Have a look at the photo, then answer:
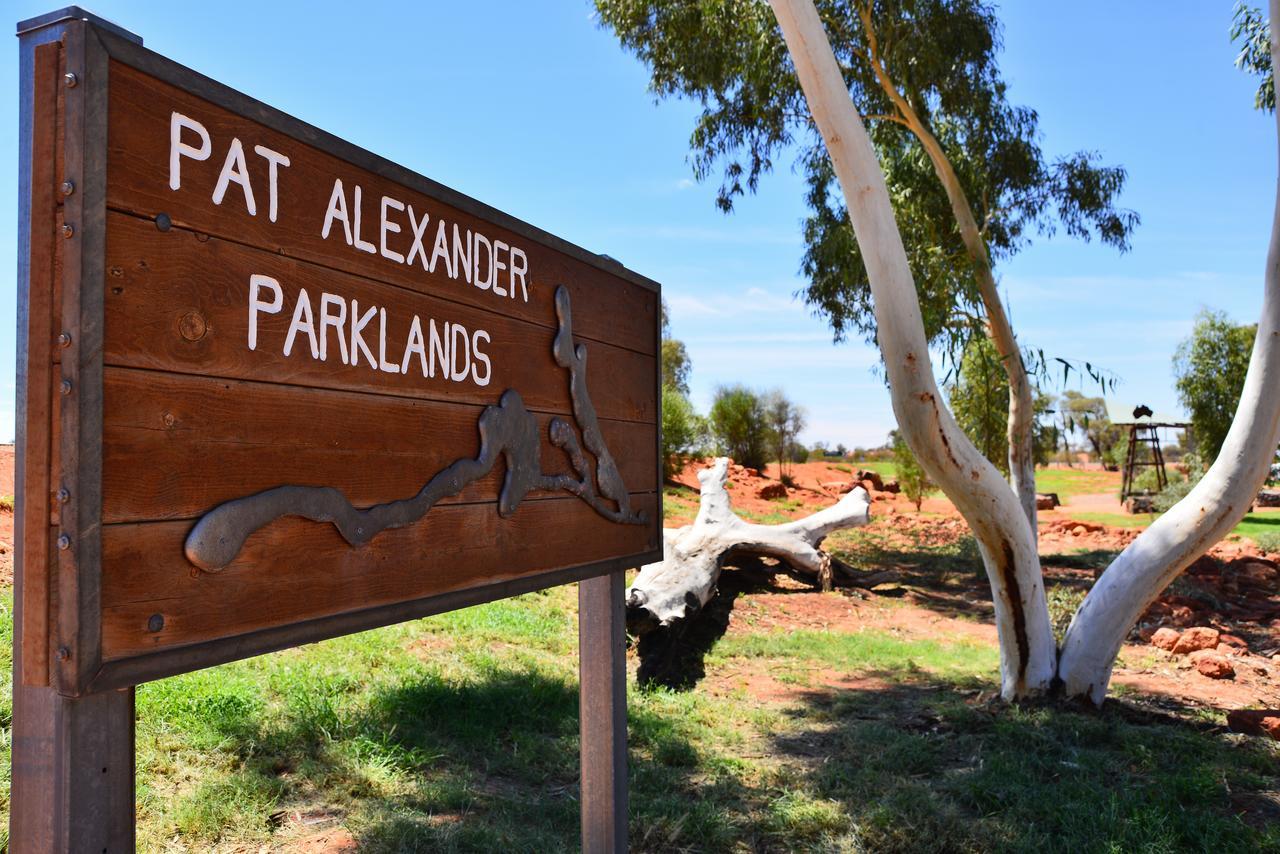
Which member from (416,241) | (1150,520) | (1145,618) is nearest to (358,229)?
(416,241)

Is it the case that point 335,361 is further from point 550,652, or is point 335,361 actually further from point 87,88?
point 550,652

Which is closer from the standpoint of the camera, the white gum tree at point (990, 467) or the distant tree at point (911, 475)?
the white gum tree at point (990, 467)

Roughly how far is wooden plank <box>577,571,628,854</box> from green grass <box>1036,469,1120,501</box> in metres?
29.5

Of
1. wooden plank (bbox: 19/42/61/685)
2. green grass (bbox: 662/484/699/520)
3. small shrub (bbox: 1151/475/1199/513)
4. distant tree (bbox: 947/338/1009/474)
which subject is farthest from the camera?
small shrub (bbox: 1151/475/1199/513)

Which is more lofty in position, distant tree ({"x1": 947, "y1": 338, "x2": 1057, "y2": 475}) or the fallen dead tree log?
distant tree ({"x1": 947, "y1": 338, "x2": 1057, "y2": 475})

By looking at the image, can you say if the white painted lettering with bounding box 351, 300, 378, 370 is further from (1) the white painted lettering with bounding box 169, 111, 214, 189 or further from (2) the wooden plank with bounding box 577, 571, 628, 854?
(2) the wooden plank with bounding box 577, 571, 628, 854

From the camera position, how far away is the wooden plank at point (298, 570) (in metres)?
1.37

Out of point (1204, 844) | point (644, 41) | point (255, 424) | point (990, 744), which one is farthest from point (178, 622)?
point (644, 41)

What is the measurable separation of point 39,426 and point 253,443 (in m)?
0.34

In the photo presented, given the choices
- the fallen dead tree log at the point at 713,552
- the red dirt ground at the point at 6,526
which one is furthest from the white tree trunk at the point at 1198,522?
the red dirt ground at the point at 6,526

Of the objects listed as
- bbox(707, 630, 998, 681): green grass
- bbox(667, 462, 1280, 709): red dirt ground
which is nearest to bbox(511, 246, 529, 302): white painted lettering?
bbox(667, 462, 1280, 709): red dirt ground

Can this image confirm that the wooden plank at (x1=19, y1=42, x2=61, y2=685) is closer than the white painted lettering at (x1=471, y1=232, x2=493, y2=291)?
Yes

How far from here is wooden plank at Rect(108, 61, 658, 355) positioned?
138 cm

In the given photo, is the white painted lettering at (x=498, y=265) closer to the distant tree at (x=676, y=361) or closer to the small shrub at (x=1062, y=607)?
the small shrub at (x=1062, y=607)
